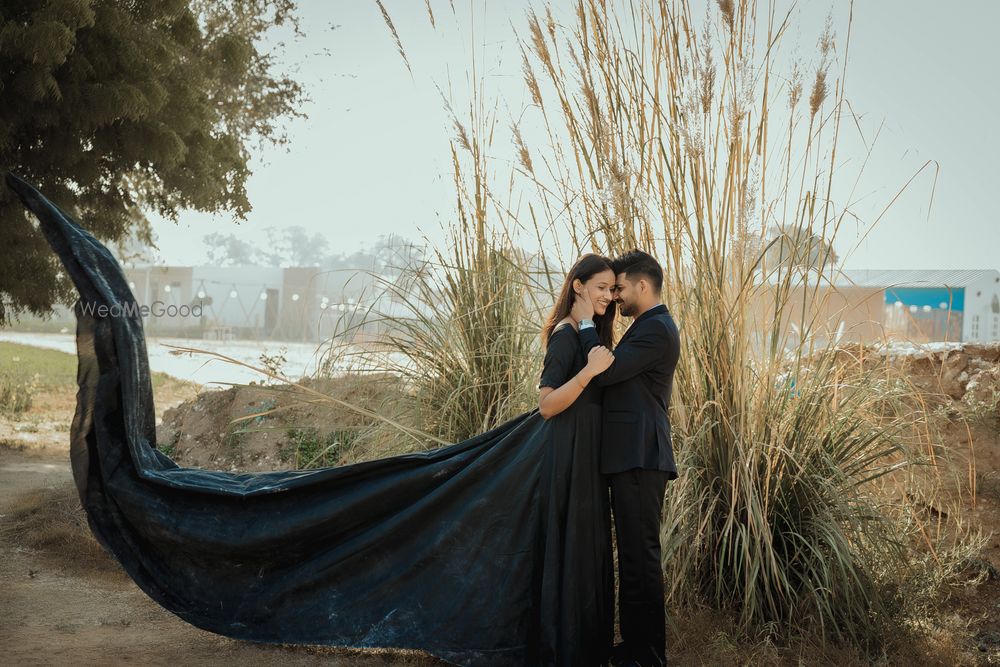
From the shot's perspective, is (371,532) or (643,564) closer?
(643,564)

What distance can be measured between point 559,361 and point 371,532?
0.96 metres

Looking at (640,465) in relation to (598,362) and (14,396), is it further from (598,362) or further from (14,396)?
(14,396)

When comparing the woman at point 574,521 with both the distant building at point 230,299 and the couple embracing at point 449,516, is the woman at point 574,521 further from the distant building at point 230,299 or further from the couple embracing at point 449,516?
the distant building at point 230,299

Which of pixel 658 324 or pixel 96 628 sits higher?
pixel 658 324

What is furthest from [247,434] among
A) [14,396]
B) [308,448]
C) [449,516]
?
[14,396]

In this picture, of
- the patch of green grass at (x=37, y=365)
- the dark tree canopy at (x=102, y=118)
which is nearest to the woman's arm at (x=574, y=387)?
the dark tree canopy at (x=102, y=118)

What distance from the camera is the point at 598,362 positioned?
2.52 meters

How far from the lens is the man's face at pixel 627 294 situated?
109 inches

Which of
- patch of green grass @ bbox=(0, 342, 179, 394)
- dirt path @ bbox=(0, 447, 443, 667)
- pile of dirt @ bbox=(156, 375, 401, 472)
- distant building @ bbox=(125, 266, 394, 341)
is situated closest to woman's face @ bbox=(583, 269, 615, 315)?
dirt path @ bbox=(0, 447, 443, 667)

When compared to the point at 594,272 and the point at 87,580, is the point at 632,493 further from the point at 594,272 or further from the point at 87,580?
the point at 87,580

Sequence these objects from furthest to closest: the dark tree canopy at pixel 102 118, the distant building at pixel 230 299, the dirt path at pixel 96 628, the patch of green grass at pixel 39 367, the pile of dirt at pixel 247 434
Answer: the distant building at pixel 230 299, the patch of green grass at pixel 39 367, the pile of dirt at pixel 247 434, the dark tree canopy at pixel 102 118, the dirt path at pixel 96 628

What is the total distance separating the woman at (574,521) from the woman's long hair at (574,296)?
91 millimetres

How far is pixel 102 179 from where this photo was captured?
6.70m

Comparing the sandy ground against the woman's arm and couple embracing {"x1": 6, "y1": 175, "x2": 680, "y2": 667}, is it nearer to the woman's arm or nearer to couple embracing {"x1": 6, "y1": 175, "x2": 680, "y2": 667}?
couple embracing {"x1": 6, "y1": 175, "x2": 680, "y2": 667}
